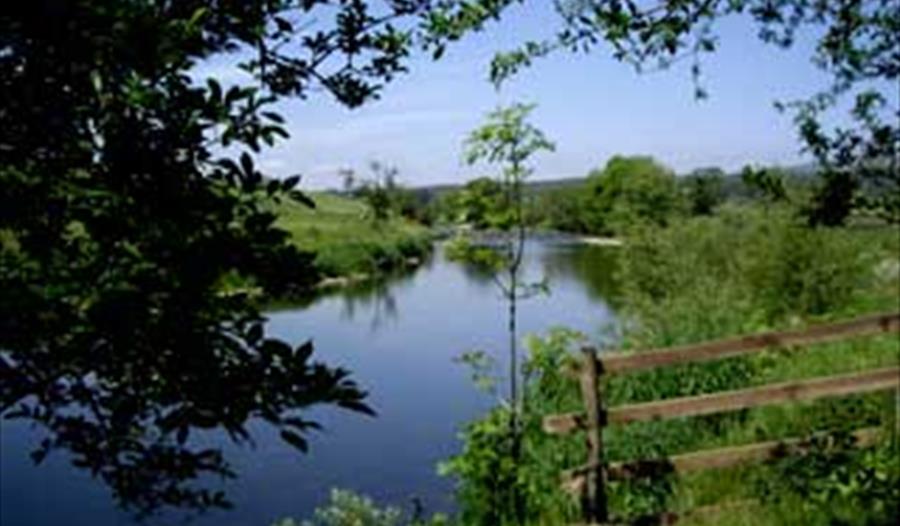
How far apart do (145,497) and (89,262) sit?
62 centimetres

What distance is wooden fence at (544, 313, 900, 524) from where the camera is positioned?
353 inches

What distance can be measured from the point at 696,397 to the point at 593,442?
2.76 ft

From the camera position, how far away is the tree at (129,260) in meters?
2.70

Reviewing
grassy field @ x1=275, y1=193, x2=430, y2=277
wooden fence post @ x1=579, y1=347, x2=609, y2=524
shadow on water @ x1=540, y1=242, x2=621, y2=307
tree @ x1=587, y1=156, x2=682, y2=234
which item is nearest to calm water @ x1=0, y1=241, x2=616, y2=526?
wooden fence post @ x1=579, y1=347, x2=609, y2=524

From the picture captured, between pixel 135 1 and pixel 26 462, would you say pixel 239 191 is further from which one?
pixel 26 462

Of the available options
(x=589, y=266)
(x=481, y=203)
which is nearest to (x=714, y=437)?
(x=481, y=203)

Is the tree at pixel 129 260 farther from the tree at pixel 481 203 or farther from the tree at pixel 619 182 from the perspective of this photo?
the tree at pixel 619 182

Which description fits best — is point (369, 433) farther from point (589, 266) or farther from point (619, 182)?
point (619, 182)

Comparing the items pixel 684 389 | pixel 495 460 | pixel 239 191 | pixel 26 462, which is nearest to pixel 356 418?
pixel 26 462

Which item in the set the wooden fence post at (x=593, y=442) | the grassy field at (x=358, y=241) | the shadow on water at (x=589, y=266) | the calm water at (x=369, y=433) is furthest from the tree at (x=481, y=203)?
the grassy field at (x=358, y=241)

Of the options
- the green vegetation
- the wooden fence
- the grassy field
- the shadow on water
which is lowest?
the shadow on water

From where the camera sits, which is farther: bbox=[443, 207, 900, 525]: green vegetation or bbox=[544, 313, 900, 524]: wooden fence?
bbox=[544, 313, 900, 524]: wooden fence

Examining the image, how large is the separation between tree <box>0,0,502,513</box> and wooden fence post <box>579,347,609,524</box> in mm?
6261

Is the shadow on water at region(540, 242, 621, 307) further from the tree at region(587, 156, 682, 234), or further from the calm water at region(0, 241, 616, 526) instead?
the calm water at region(0, 241, 616, 526)
